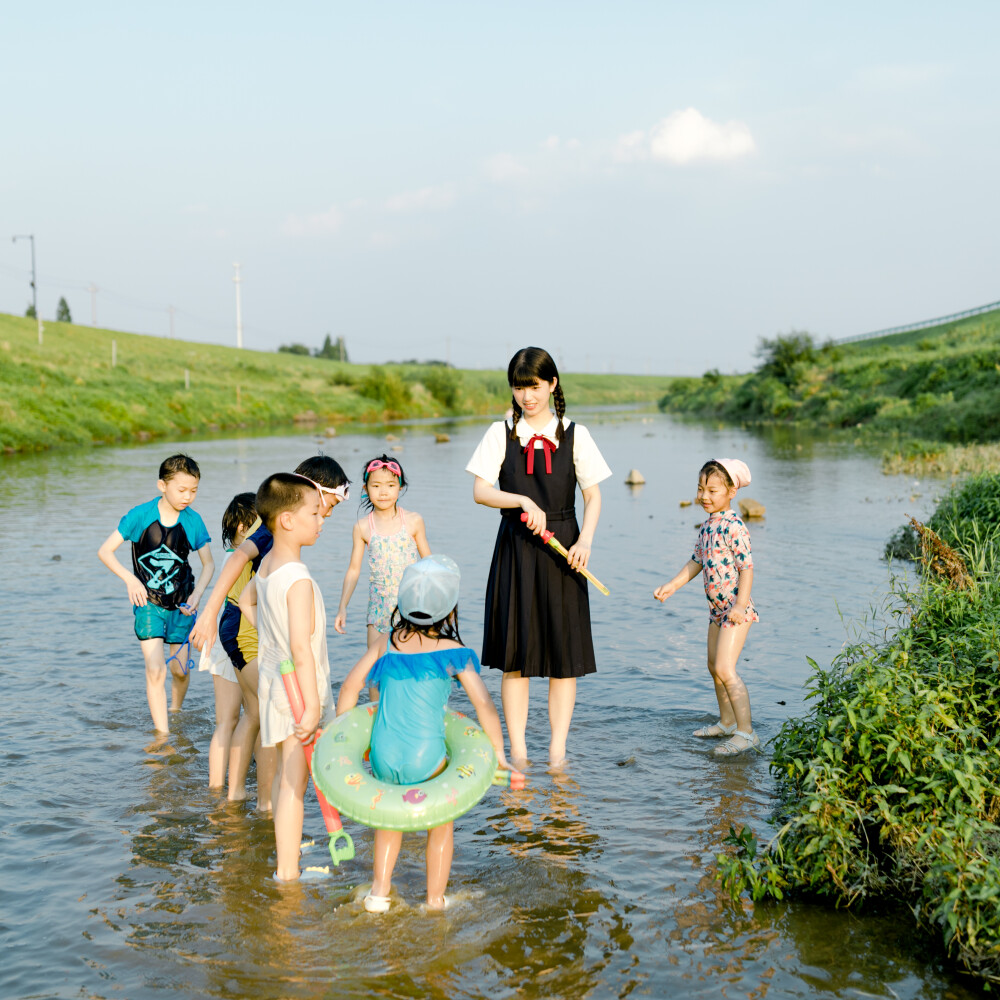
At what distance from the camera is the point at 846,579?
11.0 metres

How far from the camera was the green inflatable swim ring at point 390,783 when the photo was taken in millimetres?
3666

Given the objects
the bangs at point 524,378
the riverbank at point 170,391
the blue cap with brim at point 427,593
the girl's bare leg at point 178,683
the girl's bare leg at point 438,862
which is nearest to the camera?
the blue cap with brim at point 427,593

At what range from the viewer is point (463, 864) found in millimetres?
4562

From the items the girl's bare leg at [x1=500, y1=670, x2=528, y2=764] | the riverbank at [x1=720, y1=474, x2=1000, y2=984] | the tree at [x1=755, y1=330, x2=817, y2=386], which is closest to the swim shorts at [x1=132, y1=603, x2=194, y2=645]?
the girl's bare leg at [x1=500, y1=670, x2=528, y2=764]

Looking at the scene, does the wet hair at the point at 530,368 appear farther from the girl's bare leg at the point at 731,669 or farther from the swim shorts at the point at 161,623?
the swim shorts at the point at 161,623

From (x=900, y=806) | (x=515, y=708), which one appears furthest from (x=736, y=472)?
(x=900, y=806)

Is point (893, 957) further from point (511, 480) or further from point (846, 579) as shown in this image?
point (846, 579)

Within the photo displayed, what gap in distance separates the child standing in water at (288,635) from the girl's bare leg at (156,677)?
207cm

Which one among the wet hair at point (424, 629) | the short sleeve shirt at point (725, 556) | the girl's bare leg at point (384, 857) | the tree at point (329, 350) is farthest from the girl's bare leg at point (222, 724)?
the tree at point (329, 350)

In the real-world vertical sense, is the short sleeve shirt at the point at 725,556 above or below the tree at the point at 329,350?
below

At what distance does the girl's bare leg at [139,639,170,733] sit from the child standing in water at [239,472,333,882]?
2.07m

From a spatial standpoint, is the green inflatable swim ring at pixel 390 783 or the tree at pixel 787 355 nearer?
the green inflatable swim ring at pixel 390 783

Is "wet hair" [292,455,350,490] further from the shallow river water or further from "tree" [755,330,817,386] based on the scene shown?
"tree" [755,330,817,386]

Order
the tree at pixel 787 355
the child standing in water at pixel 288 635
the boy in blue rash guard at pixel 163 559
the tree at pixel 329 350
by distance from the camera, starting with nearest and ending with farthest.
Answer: the child standing in water at pixel 288 635
the boy in blue rash guard at pixel 163 559
the tree at pixel 787 355
the tree at pixel 329 350
